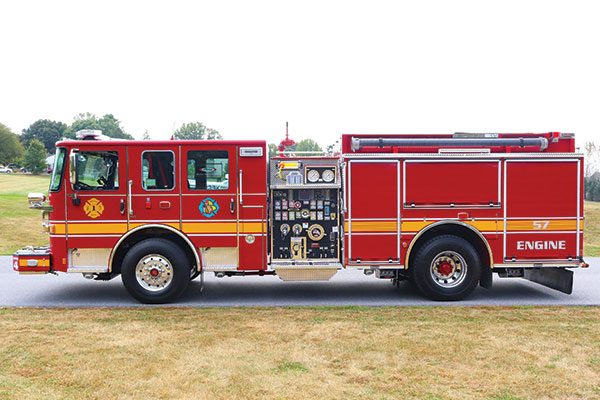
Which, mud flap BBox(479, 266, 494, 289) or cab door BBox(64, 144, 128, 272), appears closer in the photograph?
cab door BBox(64, 144, 128, 272)

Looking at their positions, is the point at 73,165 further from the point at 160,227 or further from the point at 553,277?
the point at 553,277

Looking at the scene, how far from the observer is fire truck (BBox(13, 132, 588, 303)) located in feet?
27.1

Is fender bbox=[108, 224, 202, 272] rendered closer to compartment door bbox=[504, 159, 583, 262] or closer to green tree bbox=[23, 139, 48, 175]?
compartment door bbox=[504, 159, 583, 262]

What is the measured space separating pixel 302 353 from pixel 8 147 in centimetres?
7942

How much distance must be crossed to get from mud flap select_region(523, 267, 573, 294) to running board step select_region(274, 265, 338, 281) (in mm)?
3468

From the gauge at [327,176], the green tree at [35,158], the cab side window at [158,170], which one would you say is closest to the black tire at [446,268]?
the gauge at [327,176]

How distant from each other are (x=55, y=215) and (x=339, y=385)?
17.6ft

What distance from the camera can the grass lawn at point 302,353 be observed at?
483 centimetres

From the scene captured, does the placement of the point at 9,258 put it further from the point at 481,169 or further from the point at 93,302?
the point at 481,169

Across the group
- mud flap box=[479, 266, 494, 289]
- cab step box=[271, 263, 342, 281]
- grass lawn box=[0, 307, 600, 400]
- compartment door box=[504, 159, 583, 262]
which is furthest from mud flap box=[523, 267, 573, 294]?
cab step box=[271, 263, 342, 281]

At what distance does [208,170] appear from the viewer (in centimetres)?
832

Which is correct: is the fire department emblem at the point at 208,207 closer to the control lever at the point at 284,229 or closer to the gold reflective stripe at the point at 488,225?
the control lever at the point at 284,229

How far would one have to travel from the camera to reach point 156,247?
27.1ft

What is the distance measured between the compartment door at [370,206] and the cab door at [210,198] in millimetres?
1752
